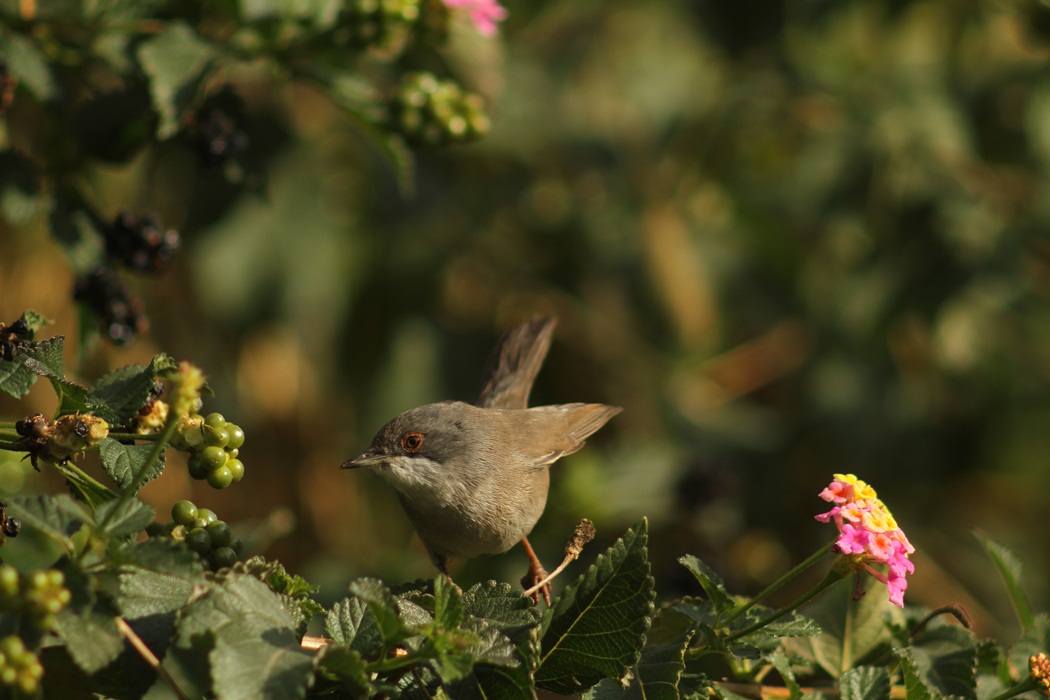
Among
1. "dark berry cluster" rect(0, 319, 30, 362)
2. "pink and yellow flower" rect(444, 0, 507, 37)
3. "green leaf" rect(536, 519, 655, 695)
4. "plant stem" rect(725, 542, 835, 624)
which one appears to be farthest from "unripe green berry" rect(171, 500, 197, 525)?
"pink and yellow flower" rect(444, 0, 507, 37)

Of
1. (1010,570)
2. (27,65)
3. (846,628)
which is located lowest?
(846,628)

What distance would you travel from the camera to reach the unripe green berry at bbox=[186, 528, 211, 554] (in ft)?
5.43

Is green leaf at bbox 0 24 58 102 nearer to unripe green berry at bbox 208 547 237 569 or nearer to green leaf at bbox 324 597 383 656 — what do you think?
unripe green berry at bbox 208 547 237 569

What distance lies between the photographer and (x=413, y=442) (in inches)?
110

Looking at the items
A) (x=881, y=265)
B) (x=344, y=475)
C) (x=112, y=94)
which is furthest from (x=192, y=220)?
(x=881, y=265)

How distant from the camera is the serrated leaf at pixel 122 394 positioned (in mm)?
1719

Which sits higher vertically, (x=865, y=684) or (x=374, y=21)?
(x=374, y=21)

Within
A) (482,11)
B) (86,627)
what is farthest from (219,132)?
(86,627)

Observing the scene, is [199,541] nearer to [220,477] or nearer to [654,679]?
[220,477]

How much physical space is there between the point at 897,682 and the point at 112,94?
2357 millimetres

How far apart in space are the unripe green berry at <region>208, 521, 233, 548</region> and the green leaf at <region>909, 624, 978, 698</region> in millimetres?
1227

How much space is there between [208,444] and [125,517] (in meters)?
0.34

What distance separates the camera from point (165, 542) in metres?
1.40

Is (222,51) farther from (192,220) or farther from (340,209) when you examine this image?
(340,209)
